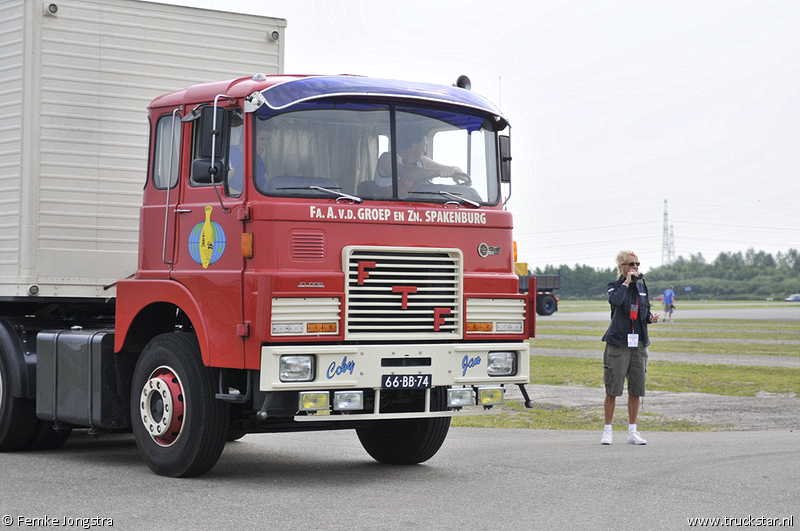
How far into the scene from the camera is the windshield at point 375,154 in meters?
7.68

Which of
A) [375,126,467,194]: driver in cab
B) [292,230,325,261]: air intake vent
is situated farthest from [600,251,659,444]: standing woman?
[292,230,325,261]: air intake vent

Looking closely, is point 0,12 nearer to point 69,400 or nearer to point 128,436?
point 69,400

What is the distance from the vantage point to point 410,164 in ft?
26.5

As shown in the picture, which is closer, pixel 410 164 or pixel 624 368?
pixel 410 164

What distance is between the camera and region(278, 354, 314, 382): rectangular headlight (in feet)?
24.1

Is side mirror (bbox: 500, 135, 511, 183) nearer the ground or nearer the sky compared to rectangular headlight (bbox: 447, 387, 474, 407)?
nearer the sky

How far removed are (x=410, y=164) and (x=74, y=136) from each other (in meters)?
3.49

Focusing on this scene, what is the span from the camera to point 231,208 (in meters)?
7.68

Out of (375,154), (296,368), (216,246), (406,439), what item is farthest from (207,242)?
(406,439)

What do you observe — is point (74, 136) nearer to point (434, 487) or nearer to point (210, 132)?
point (210, 132)

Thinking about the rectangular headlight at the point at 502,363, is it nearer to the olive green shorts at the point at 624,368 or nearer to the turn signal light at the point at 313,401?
the turn signal light at the point at 313,401

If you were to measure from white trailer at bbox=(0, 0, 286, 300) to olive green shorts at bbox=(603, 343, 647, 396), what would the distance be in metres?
4.88

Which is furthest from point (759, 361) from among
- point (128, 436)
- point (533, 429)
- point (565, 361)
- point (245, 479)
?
point (245, 479)

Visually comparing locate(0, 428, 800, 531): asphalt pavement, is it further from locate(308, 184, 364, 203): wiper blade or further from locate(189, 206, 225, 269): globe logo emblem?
locate(308, 184, 364, 203): wiper blade
